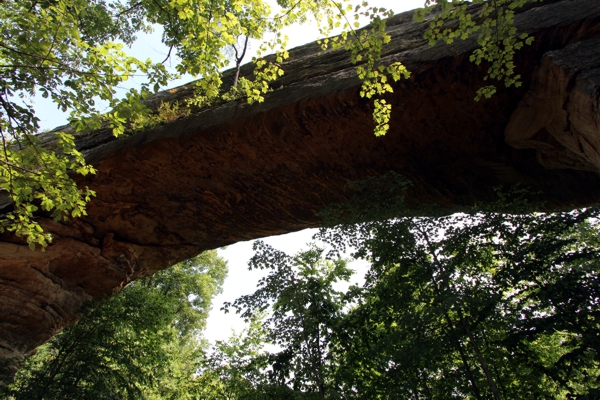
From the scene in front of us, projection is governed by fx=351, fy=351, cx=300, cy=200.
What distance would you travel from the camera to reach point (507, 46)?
427 cm

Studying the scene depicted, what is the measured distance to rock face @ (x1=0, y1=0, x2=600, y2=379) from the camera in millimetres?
5016

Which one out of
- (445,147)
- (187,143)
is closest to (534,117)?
(445,147)

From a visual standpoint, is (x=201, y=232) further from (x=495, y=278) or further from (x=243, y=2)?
(x=495, y=278)

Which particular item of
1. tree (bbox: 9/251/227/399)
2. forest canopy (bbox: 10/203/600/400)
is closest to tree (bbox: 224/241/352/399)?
forest canopy (bbox: 10/203/600/400)

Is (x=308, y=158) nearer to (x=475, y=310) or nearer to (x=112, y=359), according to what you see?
(x=475, y=310)

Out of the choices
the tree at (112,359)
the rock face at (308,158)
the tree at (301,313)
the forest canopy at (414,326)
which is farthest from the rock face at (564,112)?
the tree at (112,359)

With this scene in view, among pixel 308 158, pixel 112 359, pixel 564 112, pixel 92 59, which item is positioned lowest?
pixel 112 359

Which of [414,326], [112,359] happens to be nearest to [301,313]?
[414,326]

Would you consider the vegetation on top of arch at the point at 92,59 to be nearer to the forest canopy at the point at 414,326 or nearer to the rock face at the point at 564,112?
the rock face at the point at 564,112

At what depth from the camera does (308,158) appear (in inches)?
277

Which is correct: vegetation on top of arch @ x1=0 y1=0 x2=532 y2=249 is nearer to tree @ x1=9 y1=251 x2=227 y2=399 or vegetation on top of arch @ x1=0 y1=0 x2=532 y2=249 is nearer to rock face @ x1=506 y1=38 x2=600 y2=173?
rock face @ x1=506 y1=38 x2=600 y2=173

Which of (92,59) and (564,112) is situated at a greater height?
(564,112)

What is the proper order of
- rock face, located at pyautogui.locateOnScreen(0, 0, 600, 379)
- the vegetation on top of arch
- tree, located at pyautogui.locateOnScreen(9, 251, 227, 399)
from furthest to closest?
tree, located at pyautogui.locateOnScreen(9, 251, 227, 399) → rock face, located at pyautogui.locateOnScreen(0, 0, 600, 379) → the vegetation on top of arch

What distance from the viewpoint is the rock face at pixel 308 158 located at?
16.5ft
